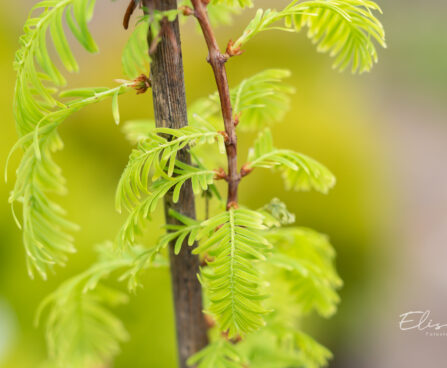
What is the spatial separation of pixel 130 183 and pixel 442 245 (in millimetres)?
1897

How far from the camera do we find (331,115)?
1722mm

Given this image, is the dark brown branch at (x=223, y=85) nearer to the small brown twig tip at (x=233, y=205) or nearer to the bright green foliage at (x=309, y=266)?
the small brown twig tip at (x=233, y=205)

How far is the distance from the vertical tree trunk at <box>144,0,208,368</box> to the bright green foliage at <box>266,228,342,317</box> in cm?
11

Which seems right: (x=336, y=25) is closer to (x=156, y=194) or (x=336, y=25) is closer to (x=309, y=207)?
(x=156, y=194)

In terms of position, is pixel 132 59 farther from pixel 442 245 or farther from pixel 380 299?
pixel 442 245

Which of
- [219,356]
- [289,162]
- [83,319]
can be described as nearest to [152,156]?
[289,162]

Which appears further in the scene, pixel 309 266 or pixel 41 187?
pixel 309 266

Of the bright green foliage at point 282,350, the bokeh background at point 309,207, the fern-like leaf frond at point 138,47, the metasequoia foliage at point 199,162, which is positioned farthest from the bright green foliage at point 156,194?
the bokeh background at point 309,207

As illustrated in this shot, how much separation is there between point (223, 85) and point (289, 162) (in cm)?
11

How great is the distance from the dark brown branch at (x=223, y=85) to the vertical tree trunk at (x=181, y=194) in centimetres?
3

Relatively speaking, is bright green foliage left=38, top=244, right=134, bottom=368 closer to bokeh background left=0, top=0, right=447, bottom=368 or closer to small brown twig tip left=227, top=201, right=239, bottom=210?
small brown twig tip left=227, top=201, right=239, bottom=210

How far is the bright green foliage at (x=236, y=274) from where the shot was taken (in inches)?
16.2

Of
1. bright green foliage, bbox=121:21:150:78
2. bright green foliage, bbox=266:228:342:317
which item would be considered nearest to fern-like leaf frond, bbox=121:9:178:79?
bright green foliage, bbox=121:21:150:78

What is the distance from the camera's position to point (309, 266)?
0.60m
